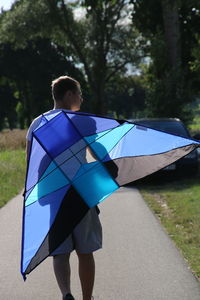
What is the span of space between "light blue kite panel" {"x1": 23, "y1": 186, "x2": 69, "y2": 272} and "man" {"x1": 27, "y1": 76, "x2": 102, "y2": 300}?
268mm

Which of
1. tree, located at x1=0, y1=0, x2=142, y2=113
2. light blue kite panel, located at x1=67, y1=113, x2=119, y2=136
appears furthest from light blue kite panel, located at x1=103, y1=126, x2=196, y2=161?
tree, located at x1=0, y1=0, x2=142, y2=113

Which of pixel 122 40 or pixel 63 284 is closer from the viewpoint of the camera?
pixel 63 284

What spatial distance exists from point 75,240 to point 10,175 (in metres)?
11.4

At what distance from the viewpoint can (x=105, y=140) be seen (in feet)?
13.1

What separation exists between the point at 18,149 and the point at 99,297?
761 inches

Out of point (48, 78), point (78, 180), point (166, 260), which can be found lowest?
point (48, 78)

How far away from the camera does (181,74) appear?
24500 mm

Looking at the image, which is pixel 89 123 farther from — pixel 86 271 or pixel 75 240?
pixel 86 271

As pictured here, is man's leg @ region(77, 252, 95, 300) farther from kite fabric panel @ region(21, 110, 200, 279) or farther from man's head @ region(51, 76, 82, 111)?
man's head @ region(51, 76, 82, 111)

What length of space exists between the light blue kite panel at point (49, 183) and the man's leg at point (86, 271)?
22.9 inches

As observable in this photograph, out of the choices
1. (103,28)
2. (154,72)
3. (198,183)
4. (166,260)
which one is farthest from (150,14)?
(166,260)

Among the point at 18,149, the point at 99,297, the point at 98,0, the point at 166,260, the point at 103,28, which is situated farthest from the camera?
the point at 103,28

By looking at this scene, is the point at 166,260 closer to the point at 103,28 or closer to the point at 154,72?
the point at 154,72

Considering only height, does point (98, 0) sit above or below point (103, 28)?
above
